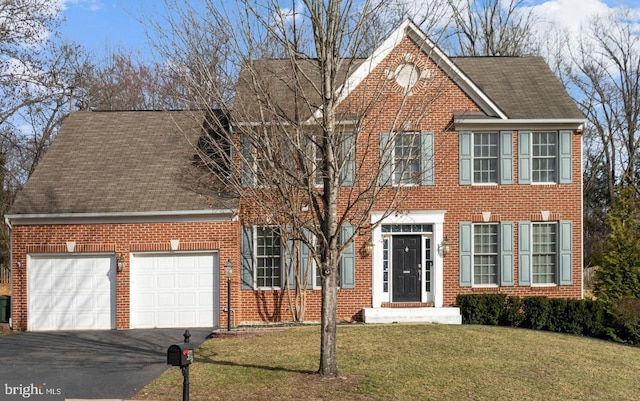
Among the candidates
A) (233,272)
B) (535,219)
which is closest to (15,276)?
(233,272)

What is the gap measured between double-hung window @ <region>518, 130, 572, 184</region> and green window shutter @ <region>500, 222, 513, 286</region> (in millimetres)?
1380

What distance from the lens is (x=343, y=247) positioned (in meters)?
10.1

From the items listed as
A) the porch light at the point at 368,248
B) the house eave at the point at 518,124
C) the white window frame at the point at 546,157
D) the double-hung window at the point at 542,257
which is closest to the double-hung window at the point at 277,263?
the porch light at the point at 368,248

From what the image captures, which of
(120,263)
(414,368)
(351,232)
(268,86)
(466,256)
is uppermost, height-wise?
(268,86)

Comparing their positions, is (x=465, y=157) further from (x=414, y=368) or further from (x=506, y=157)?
(x=414, y=368)

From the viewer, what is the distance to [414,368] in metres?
11.0

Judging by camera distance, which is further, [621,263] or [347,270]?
[347,270]

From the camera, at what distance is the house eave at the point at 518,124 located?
59.8 ft

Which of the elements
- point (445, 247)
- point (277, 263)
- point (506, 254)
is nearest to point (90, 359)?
point (277, 263)

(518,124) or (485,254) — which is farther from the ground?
(518,124)

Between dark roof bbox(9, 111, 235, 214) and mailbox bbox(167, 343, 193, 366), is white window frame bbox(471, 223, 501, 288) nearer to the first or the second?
dark roof bbox(9, 111, 235, 214)

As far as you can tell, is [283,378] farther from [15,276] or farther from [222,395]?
[15,276]

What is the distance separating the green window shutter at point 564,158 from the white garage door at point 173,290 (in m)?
9.74

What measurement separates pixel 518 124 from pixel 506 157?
957 mm
